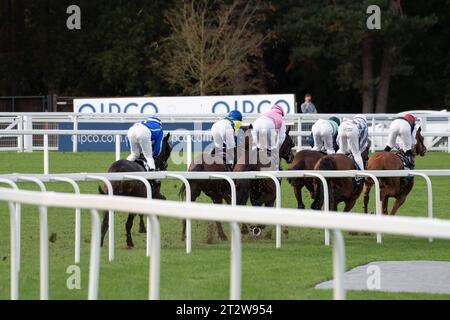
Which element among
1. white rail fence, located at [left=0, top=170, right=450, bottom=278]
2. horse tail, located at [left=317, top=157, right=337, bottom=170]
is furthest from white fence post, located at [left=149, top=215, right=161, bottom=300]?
horse tail, located at [left=317, top=157, right=337, bottom=170]

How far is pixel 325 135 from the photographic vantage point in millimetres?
14922

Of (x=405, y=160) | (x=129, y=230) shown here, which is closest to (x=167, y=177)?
(x=129, y=230)

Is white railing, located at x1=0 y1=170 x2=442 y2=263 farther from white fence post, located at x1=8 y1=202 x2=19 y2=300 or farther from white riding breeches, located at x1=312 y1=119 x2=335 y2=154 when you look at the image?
white riding breeches, located at x1=312 y1=119 x2=335 y2=154

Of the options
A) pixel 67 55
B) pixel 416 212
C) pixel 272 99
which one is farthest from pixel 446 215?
pixel 67 55

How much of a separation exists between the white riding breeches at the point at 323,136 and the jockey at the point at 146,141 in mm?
2725

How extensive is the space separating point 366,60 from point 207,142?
1785 cm

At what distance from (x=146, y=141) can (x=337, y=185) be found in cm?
219

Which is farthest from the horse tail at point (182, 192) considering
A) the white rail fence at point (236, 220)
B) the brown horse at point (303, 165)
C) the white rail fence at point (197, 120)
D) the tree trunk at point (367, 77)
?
the tree trunk at point (367, 77)

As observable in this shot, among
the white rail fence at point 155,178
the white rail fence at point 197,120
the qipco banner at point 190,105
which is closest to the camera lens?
the white rail fence at point 155,178

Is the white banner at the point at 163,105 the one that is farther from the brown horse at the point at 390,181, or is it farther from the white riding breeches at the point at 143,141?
the white riding breeches at the point at 143,141

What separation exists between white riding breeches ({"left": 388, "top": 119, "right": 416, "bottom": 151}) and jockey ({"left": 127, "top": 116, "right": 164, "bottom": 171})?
3.21 m

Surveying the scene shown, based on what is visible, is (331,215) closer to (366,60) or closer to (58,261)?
(58,261)

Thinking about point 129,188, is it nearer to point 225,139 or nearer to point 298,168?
point 225,139

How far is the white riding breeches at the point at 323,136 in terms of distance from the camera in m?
14.9
